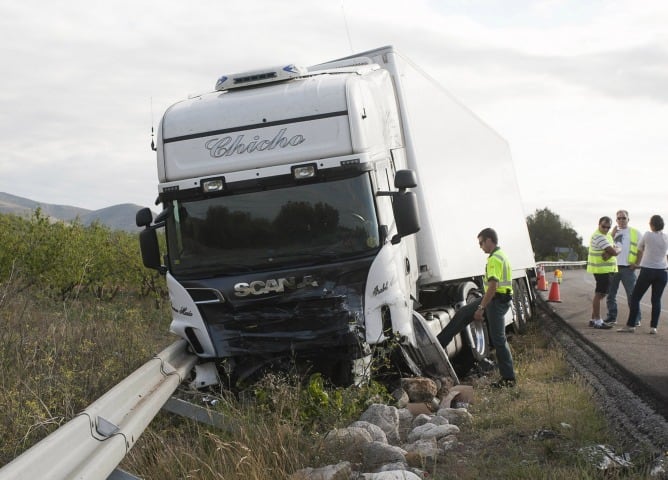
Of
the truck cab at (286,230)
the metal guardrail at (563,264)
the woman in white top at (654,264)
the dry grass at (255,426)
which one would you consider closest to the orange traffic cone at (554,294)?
the woman in white top at (654,264)

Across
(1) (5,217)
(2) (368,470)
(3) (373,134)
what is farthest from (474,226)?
(1) (5,217)

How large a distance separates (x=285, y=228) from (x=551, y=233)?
10079cm

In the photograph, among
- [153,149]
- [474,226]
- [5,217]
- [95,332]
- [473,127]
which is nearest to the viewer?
[153,149]

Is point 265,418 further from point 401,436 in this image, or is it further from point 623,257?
point 623,257

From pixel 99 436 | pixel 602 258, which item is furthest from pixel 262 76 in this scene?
pixel 602 258

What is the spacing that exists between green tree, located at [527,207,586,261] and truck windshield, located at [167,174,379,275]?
318ft

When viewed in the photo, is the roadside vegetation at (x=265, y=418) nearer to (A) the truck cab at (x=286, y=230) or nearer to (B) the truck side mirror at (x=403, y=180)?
(A) the truck cab at (x=286, y=230)

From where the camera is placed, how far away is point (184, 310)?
27.1 ft

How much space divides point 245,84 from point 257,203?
4.86ft

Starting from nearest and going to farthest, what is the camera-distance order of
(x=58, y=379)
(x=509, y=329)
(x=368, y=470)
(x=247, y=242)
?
1. (x=368, y=470)
2. (x=58, y=379)
3. (x=247, y=242)
4. (x=509, y=329)

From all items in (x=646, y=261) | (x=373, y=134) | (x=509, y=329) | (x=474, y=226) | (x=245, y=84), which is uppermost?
(x=245, y=84)

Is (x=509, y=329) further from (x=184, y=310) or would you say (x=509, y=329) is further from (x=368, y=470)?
(x=368, y=470)

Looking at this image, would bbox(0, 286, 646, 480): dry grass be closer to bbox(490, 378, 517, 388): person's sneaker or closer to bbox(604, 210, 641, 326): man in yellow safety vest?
bbox(490, 378, 517, 388): person's sneaker

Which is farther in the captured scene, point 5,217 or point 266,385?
point 5,217
